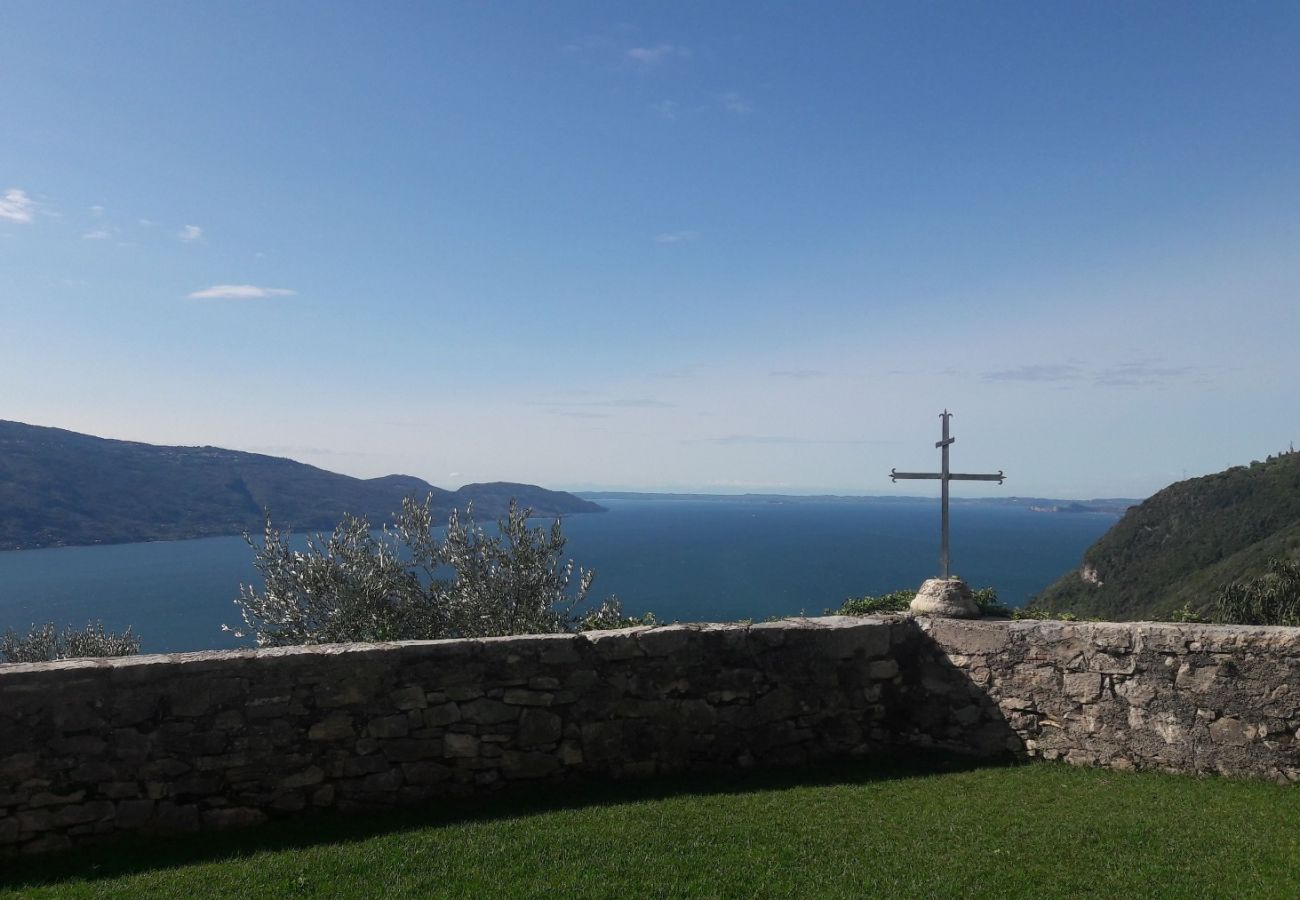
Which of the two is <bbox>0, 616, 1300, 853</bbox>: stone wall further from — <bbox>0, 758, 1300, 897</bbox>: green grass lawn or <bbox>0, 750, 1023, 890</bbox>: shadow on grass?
<bbox>0, 758, 1300, 897</bbox>: green grass lawn

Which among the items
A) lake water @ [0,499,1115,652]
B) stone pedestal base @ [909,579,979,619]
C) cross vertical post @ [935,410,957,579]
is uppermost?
cross vertical post @ [935,410,957,579]

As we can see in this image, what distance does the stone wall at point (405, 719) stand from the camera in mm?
5250

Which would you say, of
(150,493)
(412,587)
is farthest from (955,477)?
(150,493)

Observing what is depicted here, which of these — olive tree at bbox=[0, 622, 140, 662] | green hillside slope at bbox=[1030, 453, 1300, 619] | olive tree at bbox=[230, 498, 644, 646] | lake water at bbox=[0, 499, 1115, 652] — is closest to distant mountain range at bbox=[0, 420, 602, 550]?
lake water at bbox=[0, 499, 1115, 652]

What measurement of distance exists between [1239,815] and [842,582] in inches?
3345

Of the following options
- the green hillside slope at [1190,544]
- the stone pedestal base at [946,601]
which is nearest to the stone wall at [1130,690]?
the stone pedestal base at [946,601]

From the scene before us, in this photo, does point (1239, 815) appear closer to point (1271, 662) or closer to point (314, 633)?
point (1271, 662)

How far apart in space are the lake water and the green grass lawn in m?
33.8

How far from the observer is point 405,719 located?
584 centimetres

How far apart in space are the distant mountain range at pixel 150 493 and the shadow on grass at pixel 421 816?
328 feet

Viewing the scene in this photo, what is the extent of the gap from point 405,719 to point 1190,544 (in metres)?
69.0

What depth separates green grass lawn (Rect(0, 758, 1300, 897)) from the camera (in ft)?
14.5

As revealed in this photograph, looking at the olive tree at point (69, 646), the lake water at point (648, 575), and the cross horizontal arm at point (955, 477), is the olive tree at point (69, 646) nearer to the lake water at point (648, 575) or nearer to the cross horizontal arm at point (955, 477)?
the cross horizontal arm at point (955, 477)

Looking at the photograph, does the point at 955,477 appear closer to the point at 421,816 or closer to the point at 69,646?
the point at 421,816
